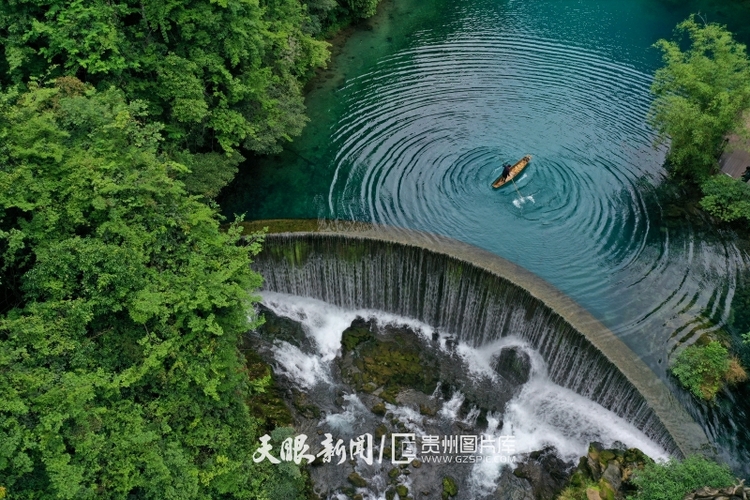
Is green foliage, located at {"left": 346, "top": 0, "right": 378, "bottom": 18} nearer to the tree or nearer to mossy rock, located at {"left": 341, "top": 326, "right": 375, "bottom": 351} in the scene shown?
the tree

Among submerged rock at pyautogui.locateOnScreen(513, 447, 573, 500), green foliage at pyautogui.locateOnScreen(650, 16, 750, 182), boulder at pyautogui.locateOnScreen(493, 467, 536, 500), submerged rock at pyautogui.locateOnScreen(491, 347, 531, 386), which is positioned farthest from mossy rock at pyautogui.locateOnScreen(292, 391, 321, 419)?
green foliage at pyautogui.locateOnScreen(650, 16, 750, 182)

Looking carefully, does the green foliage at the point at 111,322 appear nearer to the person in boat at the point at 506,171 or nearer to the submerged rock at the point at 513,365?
the submerged rock at the point at 513,365

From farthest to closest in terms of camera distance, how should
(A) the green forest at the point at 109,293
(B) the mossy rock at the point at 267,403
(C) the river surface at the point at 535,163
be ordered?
(C) the river surface at the point at 535,163 < (B) the mossy rock at the point at 267,403 < (A) the green forest at the point at 109,293

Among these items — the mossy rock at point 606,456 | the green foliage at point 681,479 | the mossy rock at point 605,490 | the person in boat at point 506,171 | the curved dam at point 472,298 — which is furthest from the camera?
the person in boat at point 506,171

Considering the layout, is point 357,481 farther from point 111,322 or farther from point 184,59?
point 184,59

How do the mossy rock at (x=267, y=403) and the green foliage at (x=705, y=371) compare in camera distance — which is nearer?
the green foliage at (x=705, y=371)

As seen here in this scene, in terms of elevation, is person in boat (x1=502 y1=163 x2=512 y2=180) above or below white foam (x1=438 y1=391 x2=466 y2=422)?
above

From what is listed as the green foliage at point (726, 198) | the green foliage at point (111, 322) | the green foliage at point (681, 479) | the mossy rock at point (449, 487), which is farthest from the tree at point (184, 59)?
the green foliage at point (681, 479)

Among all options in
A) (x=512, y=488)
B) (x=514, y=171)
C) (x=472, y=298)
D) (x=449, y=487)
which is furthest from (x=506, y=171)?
(x=449, y=487)
